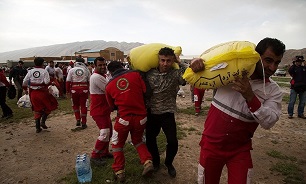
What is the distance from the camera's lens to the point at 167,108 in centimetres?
349

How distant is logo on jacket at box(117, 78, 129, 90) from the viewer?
3.38 metres

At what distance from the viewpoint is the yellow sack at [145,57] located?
11.0ft

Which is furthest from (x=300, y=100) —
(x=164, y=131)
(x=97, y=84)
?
(x=97, y=84)

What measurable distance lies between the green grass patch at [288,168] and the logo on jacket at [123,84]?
316 centimetres

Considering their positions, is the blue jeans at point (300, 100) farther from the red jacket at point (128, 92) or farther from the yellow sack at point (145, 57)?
the red jacket at point (128, 92)

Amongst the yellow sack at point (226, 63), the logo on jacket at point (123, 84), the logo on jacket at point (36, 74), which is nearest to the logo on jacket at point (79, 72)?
the logo on jacket at point (36, 74)

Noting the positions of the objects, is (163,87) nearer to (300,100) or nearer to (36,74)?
(36,74)

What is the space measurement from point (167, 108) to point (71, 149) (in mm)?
3000

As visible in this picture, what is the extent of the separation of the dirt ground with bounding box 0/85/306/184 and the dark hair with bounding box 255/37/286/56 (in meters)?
2.57

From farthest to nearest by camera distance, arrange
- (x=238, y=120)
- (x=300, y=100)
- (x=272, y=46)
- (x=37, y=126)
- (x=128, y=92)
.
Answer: (x=300, y=100) → (x=37, y=126) → (x=128, y=92) → (x=238, y=120) → (x=272, y=46)

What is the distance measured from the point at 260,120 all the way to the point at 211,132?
0.53m

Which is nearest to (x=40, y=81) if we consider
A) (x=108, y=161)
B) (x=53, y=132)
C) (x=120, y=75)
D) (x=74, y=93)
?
(x=74, y=93)

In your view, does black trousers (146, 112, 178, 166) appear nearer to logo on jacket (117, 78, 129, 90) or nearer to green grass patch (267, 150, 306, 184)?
logo on jacket (117, 78, 129, 90)

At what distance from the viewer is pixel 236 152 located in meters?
2.21
